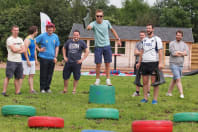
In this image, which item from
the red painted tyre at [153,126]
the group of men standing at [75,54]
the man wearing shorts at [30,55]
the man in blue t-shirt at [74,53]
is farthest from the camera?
the man in blue t-shirt at [74,53]

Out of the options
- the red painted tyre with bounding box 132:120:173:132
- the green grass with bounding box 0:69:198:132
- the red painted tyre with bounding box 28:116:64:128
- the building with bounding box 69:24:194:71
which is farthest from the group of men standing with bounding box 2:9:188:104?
the building with bounding box 69:24:194:71

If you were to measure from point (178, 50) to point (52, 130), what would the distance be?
19.3 feet

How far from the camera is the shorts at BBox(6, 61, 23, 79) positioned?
10023 millimetres

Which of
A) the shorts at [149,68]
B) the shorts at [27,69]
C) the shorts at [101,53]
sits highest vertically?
the shorts at [101,53]

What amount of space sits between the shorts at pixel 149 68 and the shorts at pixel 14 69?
135 inches

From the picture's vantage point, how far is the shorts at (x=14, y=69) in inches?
395

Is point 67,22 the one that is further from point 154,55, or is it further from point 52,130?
point 52,130

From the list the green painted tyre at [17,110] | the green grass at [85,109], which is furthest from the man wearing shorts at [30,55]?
the green painted tyre at [17,110]

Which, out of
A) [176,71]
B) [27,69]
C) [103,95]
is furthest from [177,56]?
[27,69]

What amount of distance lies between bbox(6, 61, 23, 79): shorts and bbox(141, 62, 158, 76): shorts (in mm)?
3419

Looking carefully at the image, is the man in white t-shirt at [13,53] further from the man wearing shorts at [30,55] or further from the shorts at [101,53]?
the shorts at [101,53]

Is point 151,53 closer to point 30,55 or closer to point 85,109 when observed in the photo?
point 85,109

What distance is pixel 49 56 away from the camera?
10.9 m

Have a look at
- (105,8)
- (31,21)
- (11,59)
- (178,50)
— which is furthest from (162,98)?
(105,8)
